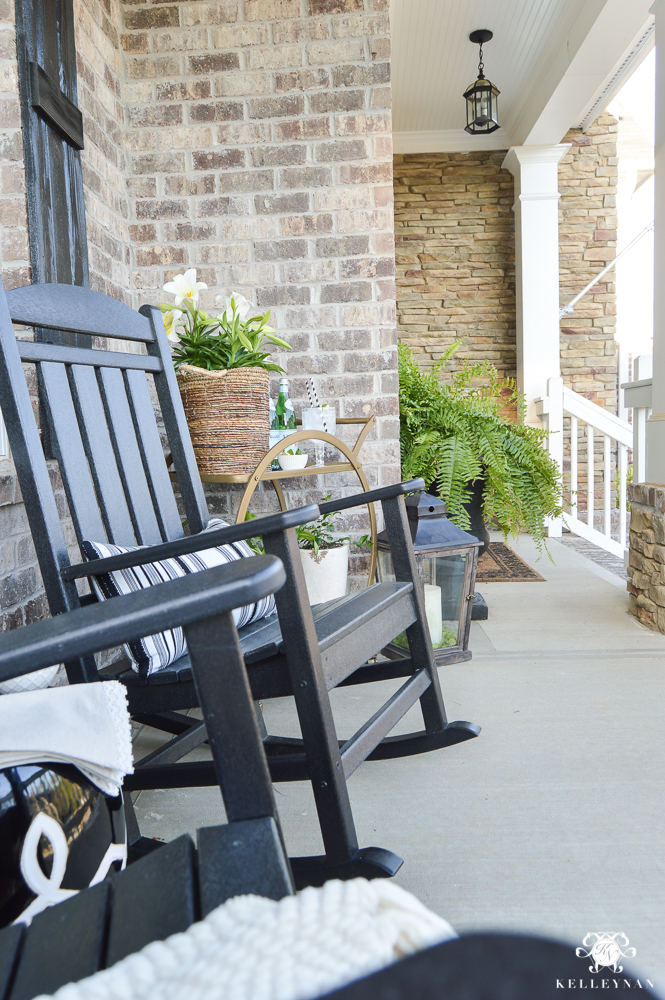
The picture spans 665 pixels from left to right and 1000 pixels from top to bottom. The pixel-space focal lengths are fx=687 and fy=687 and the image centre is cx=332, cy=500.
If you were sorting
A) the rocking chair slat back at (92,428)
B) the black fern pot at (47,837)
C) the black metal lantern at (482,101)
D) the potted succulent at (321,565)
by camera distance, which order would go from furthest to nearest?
the black metal lantern at (482,101) → the potted succulent at (321,565) → the rocking chair slat back at (92,428) → the black fern pot at (47,837)

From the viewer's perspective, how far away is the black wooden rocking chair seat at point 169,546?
0.96m

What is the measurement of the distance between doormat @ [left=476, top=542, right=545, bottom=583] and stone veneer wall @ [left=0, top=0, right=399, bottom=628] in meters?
0.98

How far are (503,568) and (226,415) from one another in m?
1.95

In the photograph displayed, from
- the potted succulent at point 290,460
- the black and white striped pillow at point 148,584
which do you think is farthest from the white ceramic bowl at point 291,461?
the black and white striped pillow at point 148,584

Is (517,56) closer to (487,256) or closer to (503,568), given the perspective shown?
(487,256)

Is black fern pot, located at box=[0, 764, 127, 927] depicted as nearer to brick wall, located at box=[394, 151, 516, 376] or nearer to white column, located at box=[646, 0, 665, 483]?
white column, located at box=[646, 0, 665, 483]

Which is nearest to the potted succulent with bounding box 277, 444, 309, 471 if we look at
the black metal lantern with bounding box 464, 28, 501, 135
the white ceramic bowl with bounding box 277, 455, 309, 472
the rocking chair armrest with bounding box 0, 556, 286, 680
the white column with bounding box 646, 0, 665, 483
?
the white ceramic bowl with bounding box 277, 455, 309, 472

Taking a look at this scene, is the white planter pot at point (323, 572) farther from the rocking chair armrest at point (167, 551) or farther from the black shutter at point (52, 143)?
the rocking chair armrest at point (167, 551)

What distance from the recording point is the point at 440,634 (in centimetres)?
200

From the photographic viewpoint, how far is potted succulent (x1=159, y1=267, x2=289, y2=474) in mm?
1903

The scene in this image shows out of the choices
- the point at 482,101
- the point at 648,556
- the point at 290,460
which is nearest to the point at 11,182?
the point at 290,460

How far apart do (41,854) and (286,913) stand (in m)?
0.38

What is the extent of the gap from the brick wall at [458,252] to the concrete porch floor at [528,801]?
363cm

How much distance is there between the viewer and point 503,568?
3.39 metres
